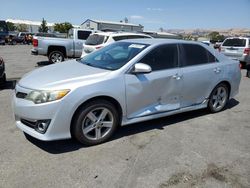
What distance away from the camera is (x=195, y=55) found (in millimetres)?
5418

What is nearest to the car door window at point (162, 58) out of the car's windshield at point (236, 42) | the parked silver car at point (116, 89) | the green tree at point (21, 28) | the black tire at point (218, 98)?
the parked silver car at point (116, 89)

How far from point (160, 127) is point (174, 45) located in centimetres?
153

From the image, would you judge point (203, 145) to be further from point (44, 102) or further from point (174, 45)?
point (44, 102)

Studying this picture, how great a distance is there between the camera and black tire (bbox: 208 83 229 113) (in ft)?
19.2

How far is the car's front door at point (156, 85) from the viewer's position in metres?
4.42

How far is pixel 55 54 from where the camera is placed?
13.6 metres

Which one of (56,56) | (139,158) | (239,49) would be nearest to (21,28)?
(56,56)

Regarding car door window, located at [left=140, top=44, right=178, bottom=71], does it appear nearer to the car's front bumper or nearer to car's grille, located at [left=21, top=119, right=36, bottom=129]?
the car's front bumper

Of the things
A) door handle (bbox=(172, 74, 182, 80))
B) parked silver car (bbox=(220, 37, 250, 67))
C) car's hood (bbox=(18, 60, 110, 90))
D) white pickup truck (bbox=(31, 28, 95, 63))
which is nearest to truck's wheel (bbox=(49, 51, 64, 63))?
white pickup truck (bbox=(31, 28, 95, 63))

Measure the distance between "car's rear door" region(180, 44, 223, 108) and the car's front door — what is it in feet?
0.62

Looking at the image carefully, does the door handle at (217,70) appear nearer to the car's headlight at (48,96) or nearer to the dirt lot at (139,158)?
the dirt lot at (139,158)

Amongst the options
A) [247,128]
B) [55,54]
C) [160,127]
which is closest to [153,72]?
[160,127]

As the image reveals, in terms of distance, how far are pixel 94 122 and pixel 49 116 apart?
714mm

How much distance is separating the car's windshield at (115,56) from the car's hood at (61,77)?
0.23m
